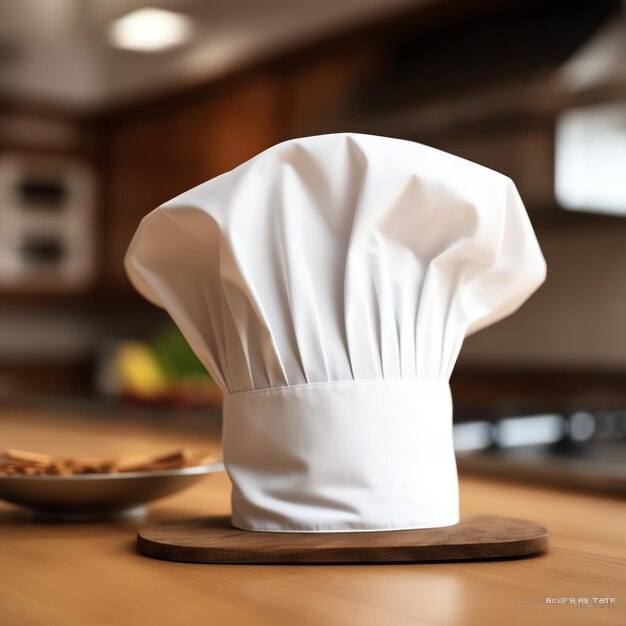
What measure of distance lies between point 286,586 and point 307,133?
8.68 feet

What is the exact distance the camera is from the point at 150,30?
3.20 meters

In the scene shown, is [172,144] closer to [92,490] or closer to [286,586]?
[92,490]

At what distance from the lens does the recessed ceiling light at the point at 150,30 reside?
300cm

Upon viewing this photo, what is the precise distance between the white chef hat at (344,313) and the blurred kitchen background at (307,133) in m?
0.36

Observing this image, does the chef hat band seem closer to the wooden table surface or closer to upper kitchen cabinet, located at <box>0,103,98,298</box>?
the wooden table surface

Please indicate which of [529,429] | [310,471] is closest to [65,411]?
[529,429]

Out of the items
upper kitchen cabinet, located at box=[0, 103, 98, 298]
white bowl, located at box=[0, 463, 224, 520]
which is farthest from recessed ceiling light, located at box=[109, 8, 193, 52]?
white bowl, located at box=[0, 463, 224, 520]

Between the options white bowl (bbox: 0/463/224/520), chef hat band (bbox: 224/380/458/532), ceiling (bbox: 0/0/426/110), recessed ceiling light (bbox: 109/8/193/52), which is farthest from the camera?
recessed ceiling light (bbox: 109/8/193/52)

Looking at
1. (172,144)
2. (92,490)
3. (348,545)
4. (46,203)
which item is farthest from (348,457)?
(46,203)

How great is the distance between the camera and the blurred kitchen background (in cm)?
212

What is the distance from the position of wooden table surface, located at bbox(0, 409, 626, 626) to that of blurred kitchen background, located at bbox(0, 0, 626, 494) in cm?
34

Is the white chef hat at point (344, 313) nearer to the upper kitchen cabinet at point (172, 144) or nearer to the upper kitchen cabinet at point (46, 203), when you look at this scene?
the upper kitchen cabinet at point (172, 144)

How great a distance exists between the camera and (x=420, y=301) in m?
0.57

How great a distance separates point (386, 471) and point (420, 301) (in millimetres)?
103
